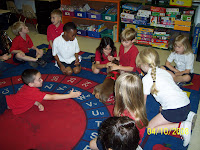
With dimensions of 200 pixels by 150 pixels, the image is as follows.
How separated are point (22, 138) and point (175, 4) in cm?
367

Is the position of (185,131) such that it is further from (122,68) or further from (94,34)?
(94,34)

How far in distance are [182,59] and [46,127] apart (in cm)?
210

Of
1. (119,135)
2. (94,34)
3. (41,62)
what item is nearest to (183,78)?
(119,135)

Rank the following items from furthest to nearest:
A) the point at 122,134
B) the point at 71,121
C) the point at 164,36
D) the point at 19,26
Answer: the point at 164,36 → the point at 19,26 → the point at 71,121 → the point at 122,134

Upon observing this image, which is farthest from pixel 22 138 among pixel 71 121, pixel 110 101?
pixel 110 101

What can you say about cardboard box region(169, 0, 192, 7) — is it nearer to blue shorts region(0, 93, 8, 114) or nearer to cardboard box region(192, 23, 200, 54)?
cardboard box region(192, 23, 200, 54)

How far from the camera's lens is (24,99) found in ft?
7.97

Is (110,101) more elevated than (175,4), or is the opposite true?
(175,4)

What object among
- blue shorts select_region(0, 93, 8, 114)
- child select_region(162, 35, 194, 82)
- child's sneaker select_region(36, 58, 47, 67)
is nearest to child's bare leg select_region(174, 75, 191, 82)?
child select_region(162, 35, 194, 82)

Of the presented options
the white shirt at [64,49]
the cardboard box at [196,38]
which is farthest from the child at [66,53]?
the cardboard box at [196,38]

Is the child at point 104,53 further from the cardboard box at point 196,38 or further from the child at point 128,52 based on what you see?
the cardboard box at point 196,38

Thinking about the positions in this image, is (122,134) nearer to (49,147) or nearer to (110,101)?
(49,147)

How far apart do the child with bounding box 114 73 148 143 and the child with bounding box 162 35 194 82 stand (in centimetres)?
133

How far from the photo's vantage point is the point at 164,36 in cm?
436
